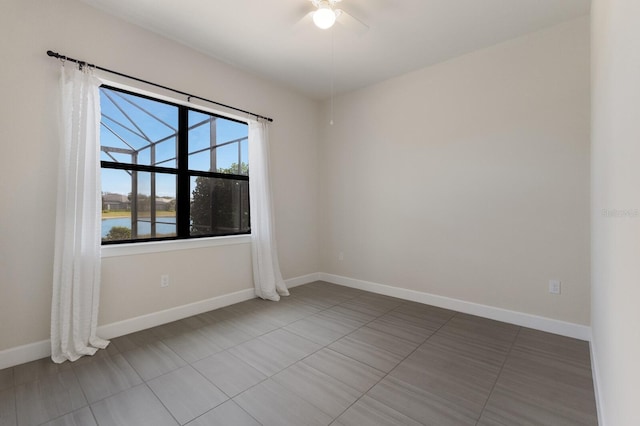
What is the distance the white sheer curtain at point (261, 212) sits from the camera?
3656 millimetres

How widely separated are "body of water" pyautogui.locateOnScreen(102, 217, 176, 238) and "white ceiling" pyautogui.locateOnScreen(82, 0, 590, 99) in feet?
6.19

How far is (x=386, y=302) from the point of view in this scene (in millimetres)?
3578

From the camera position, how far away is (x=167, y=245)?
297 centimetres

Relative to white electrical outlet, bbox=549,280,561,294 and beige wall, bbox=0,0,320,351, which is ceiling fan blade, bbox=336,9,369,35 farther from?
white electrical outlet, bbox=549,280,561,294

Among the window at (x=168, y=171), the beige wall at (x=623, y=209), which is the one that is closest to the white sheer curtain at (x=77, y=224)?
the window at (x=168, y=171)

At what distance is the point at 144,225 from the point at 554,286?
408cm

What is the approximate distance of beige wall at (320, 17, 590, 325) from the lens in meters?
2.63

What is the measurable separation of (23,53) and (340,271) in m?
4.05

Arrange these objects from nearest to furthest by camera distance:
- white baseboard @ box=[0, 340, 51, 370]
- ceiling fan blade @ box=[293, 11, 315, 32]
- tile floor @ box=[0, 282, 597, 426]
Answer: tile floor @ box=[0, 282, 597, 426] → white baseboard @ box=[0, 340, 51, 370] → ceiling fan blade @ box=[293, 11, 315, 32]

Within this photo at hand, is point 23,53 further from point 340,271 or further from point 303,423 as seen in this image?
point 340,271

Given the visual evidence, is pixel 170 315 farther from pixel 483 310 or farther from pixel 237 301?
pixel 483 310

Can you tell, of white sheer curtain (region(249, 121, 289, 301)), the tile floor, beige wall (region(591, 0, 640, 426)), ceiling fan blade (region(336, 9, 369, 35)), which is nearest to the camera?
beige wall (region(591, 0, 640, 426))

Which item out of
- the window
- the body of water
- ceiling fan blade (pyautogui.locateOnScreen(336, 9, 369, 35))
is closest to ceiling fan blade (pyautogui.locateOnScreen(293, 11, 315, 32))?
ceiling fan blade (pyautogui.locateOnScreen(336, 9, 369, 35))

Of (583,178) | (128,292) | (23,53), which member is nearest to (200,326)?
(128,292)
